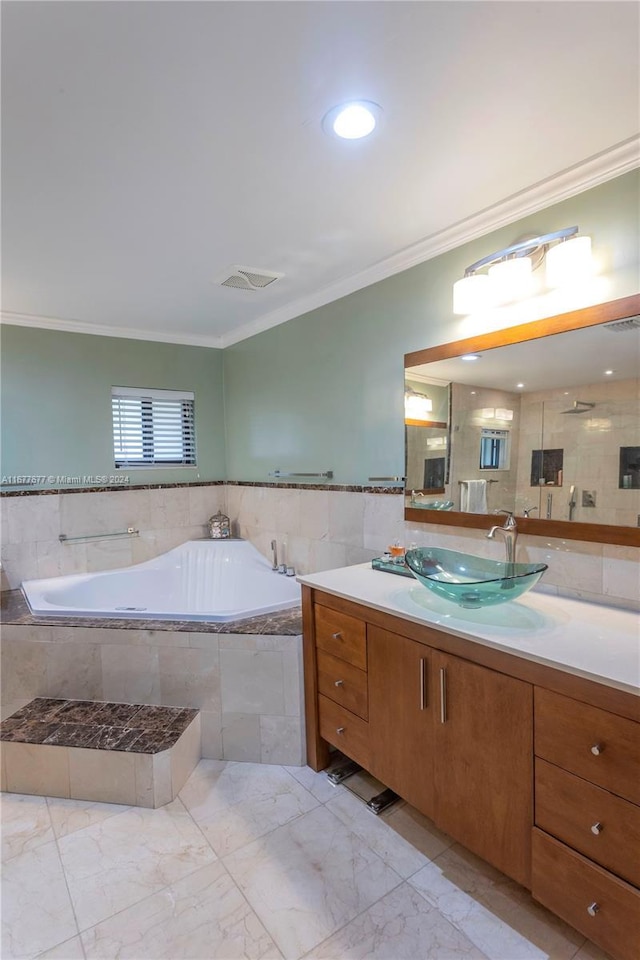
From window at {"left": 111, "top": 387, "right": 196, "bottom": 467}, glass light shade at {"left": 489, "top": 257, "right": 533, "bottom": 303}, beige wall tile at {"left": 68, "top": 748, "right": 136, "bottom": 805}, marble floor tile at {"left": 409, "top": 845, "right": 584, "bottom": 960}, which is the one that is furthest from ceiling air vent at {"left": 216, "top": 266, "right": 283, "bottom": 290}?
marble floor tile at {"left": 409, "top": 845, "right": 584, "bottom": 960}

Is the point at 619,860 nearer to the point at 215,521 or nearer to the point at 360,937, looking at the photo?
the point at 360,937

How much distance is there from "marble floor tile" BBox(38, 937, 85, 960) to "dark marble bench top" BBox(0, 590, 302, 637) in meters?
1.11

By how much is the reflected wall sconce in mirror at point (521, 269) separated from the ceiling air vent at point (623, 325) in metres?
0.21

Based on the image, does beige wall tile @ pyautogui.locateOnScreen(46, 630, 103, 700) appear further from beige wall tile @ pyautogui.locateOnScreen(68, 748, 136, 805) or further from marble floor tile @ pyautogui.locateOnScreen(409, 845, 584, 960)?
marble floor tile @ pyautogui.locateOnScreen(409, 845, 584, 960)

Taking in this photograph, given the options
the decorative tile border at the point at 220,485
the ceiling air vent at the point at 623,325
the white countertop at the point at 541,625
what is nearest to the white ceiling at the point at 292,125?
the ceiling air vent at the point at 623,325

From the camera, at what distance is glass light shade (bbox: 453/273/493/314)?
1924mm

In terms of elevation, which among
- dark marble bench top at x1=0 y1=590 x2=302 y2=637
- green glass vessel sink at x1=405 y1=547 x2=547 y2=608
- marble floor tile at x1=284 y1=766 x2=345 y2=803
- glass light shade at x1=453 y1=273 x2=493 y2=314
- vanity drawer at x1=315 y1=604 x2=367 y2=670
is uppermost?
glass light shade at x1=453 y1=273 x2=493 y2=314

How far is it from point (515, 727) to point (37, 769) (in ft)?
6.57

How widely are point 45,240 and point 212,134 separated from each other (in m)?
1.10

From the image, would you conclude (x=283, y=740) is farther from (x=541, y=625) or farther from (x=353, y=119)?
(x=353, y=119)

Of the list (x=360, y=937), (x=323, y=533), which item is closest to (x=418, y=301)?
(x=323, y=533)

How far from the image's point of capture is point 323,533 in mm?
2953

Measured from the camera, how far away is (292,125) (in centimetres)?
145

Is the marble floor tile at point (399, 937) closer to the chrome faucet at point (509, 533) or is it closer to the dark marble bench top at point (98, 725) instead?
the dark marble bench top at point (98, 725)
